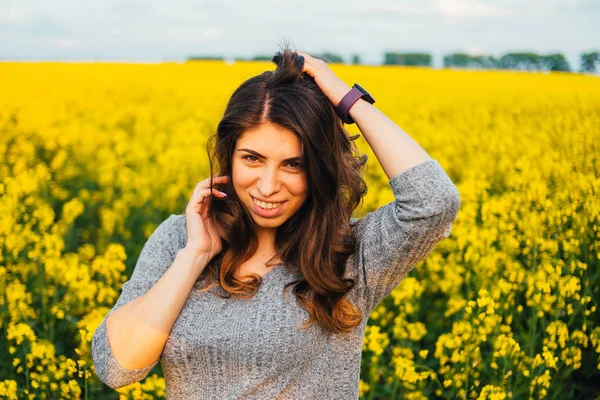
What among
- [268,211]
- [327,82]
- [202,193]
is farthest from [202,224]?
[327,82]

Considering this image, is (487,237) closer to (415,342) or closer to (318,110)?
(415,342)

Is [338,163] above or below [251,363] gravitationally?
above

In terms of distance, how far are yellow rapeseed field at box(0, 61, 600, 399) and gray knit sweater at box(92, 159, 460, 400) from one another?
1.73 ft

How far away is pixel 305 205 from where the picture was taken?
5.93 feet

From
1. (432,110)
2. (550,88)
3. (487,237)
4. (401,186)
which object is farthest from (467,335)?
(550,88)

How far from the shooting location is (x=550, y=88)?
9.91 m

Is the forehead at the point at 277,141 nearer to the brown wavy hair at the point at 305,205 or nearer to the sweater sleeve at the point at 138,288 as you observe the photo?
the brown wavy hair at the point at 305,205

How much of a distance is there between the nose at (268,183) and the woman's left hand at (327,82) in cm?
23

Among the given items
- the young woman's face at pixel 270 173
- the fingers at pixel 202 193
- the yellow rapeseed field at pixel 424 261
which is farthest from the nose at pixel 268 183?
the yellow rapeseed field at pixel 424 261

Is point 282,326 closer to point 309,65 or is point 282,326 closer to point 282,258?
point 282,258

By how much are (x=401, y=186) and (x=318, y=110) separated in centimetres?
28

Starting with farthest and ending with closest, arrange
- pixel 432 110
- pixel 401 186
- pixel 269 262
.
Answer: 1. pixel 432 110
2. pixel 269 262
3. pixel 401 186

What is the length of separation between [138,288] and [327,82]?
0.70 metres

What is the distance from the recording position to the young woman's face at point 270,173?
5.41ft
